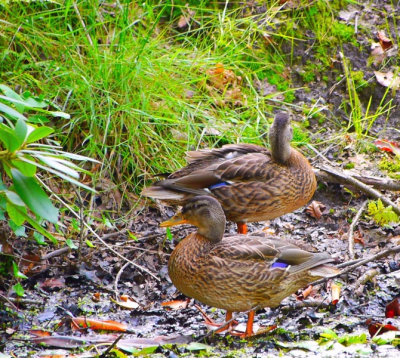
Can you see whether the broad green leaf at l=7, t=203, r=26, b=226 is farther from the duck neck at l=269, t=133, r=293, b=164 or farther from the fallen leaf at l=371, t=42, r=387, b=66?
the fallen leaf at l=371, t=42, r=387, b=66

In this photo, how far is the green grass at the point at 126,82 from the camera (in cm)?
551

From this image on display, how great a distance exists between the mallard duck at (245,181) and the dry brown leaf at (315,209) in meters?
0.69

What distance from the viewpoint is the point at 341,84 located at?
7215 millimetres

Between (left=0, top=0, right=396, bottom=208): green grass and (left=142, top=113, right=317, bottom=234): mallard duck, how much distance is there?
1.81 ft

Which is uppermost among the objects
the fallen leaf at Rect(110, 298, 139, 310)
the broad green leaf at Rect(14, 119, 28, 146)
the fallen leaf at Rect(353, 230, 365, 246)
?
the broad green leaf at Rect(14, 119, 28, 146)

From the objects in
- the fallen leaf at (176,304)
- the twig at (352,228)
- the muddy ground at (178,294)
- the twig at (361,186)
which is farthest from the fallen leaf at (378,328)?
the twig at (361,186)

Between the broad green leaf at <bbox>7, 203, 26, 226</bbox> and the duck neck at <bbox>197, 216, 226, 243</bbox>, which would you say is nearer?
the broad green leaf at <bbox>7, 203, 26, 226</bbox>

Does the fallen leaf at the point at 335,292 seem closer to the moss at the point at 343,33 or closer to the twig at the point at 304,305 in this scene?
the twig at the point at 304,305

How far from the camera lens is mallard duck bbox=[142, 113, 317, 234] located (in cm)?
505

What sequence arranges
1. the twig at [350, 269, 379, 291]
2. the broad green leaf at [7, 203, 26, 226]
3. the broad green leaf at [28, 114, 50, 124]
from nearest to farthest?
1. the broad green leaf at [7, 203, 26, 226]
2. the broad green leaf at [28, 114, 50, 124]
3. the twig at [350, 269, 379, 291]

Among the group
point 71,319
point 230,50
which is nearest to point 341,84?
point 230,50

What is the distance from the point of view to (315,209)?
19.5 ft

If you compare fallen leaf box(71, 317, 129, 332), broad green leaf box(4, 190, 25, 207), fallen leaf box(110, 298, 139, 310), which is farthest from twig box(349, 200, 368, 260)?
broad green leaf box(4, 190, 25, 207)

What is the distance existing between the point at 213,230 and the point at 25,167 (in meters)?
1.95
